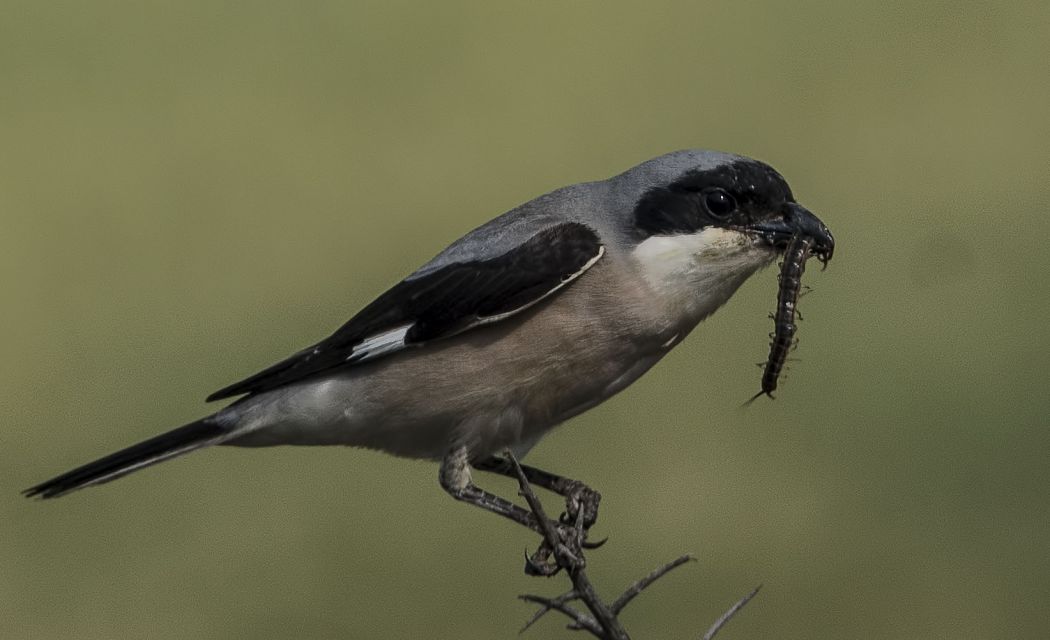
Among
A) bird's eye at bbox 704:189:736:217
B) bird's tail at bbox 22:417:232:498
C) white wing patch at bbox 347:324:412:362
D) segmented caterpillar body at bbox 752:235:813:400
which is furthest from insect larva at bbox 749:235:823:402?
bird's tail at bbox 22:417:232:498

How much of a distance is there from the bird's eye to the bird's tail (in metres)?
1.17

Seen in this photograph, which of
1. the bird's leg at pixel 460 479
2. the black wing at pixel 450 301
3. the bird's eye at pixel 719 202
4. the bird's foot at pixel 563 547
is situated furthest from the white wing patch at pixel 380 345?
the bird's eye at pixel 719 202

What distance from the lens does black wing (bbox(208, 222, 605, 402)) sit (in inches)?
125

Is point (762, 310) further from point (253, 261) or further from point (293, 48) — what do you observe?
point (293, 48)

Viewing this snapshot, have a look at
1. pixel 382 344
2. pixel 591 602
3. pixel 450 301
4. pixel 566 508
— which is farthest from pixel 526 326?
pixel 591 602

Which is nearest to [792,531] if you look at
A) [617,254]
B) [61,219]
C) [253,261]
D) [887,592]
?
[887,592]

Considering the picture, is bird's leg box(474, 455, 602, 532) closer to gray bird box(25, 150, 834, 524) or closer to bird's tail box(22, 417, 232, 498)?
gray bird box(25, 150, 834, 524)

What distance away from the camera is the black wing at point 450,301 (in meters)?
3.17

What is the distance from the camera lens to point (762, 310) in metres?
5.35

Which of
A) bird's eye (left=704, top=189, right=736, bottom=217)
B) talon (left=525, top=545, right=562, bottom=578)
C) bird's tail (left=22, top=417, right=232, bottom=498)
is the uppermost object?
bird's tail (left=22, top=417, right=232, bottom=498)

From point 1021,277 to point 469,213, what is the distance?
1982 mm

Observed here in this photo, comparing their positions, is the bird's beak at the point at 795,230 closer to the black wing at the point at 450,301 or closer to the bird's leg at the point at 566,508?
the black wing at the point at 450,301

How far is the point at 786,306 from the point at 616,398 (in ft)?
6.48

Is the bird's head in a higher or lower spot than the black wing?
lower
